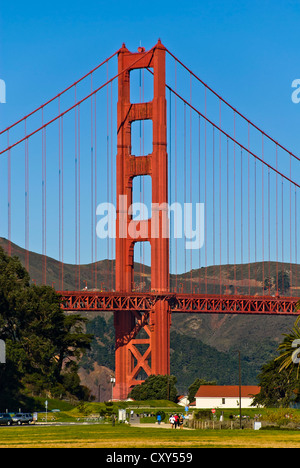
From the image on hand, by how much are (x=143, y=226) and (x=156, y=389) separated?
77.8 ft

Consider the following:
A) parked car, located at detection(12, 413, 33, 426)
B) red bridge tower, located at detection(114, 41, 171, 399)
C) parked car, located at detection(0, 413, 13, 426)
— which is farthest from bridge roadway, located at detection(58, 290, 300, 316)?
parked car, located at detection(0, 413, 13, 426)

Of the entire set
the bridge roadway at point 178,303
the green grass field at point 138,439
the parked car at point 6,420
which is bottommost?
the green grass field at point 138,439

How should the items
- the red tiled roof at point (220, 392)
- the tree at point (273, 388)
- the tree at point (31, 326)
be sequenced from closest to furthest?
the tree at point (273, 388) < the tree at point (31, 326) < the red tiled roof at point (220, 392)

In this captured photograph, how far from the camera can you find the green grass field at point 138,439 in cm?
6012

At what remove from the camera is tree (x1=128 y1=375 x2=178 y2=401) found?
150 m

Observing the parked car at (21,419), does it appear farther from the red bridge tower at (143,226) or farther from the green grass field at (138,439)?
the red bridge tower at (143,226)

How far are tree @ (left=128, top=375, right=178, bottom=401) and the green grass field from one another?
7132cm

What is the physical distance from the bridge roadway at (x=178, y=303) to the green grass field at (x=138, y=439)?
7869 cm

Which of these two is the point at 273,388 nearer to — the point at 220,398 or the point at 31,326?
the point at 31,326

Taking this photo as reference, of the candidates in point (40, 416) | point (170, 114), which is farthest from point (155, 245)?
point (40, 416)

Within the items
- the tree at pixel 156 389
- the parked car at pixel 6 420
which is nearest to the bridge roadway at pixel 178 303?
the tree at pixel 156 389

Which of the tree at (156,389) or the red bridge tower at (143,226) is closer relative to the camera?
the tree at (156,389)

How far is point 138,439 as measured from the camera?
6519 centimetres

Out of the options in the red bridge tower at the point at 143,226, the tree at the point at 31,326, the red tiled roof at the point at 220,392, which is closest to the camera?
the tree at the point at 31,326
